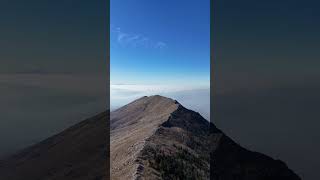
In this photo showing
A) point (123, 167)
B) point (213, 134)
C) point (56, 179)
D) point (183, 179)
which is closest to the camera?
point (123, 167)

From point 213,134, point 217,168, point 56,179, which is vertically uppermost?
point 213,134

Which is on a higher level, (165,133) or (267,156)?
(165,133)

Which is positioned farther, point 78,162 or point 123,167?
point 78,162

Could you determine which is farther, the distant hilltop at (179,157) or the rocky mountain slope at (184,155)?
the distant hilltop at (179,157)

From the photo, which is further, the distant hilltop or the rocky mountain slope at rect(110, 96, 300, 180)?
the distant hilltop

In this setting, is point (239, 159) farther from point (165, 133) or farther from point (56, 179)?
point (56, 179)

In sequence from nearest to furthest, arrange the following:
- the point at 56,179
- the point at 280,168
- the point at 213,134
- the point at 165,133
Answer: the point at 165,133 < the point at 280,168 < the point at 213,134 < the point at 56,179

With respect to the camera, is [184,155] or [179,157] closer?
[179,157]

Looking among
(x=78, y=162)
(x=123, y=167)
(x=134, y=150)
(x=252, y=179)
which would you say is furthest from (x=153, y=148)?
(x=78, y=162)
